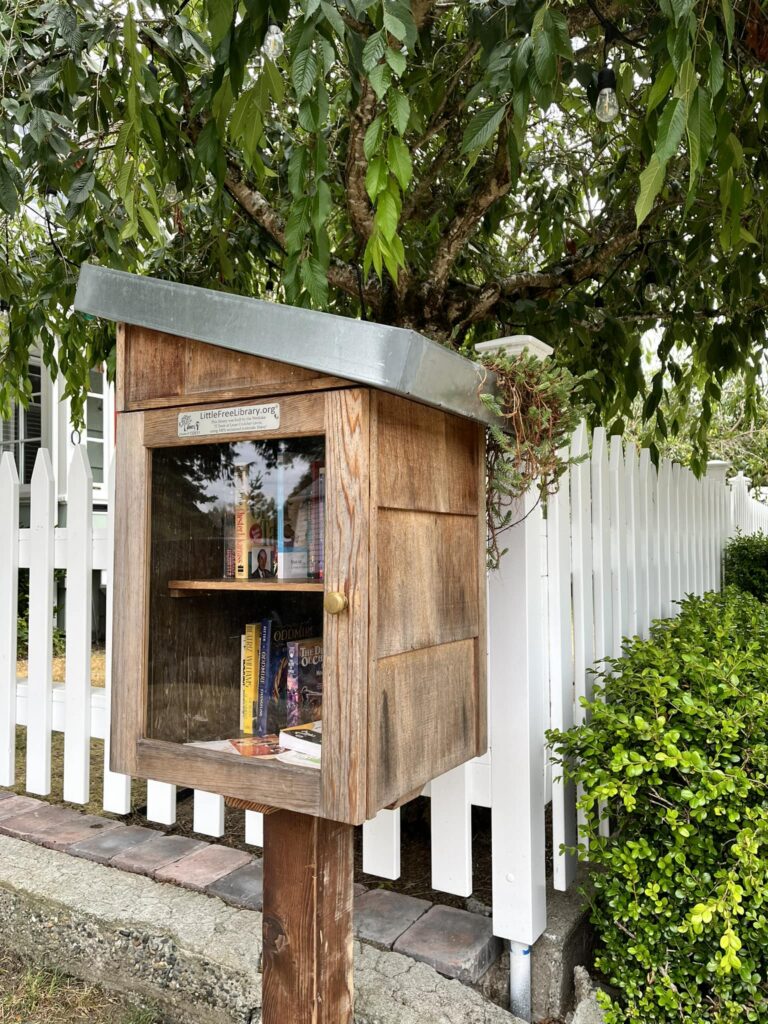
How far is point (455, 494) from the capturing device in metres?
1.66

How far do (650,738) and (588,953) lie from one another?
784 millimetres

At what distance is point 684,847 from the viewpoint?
1.73 m

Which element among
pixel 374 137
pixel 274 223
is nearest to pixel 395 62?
pixel 374 137

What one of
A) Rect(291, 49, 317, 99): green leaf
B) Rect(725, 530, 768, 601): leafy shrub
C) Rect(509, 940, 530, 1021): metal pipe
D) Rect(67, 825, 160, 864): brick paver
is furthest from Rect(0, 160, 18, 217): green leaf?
Rect(725, 530, 768, 601): leafy shrub

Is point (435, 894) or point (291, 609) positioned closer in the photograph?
point (291, 609)

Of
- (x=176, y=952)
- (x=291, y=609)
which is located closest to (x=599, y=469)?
(x=291, y=609)

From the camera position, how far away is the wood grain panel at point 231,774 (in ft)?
4.45

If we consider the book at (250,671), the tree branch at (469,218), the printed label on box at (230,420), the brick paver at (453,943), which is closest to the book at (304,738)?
the book at (250,671)

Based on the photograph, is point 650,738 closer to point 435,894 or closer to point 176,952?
point 435,894

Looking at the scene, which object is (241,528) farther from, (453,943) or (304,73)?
(453,943)

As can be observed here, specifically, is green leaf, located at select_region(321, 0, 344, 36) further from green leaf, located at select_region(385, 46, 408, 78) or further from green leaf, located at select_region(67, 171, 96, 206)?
green leaf, located at select_region(67, 171, 96, 206)

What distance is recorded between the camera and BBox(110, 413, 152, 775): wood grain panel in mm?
1586

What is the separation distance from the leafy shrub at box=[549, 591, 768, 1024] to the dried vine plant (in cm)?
63

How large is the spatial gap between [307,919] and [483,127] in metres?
1.69
